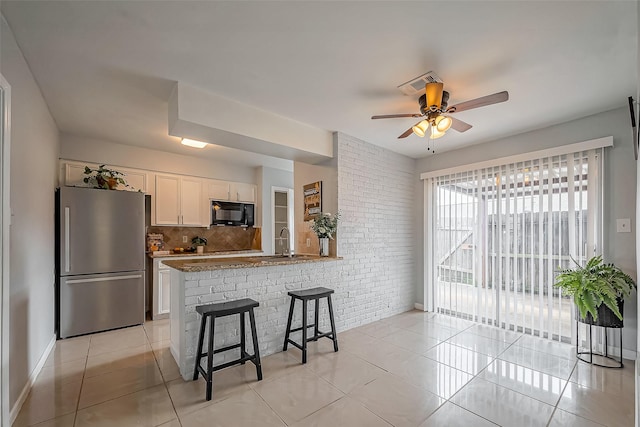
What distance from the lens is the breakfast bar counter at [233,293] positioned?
2.52 metres

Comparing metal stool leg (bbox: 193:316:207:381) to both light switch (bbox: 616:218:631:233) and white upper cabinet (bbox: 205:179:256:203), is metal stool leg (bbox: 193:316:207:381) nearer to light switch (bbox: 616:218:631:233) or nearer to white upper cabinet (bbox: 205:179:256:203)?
white upper cabinet (bbox: 205:179:256:203)

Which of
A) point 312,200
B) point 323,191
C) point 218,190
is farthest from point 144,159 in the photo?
point 323,191

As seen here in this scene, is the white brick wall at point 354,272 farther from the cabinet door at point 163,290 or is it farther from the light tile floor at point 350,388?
the cabinet door at point 163,290

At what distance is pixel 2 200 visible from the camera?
5.54 feet

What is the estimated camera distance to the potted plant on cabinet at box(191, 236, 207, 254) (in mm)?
4860

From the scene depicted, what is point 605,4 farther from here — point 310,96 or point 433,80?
point 310,96

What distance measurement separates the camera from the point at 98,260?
3.60m

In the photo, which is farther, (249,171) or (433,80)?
(249,171)

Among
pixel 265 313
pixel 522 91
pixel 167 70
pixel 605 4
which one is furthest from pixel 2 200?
pixel 522 91

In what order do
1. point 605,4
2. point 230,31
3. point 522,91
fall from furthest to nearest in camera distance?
point 522,91
point 230,31
point 605,4

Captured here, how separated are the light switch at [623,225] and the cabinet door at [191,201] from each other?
544cm

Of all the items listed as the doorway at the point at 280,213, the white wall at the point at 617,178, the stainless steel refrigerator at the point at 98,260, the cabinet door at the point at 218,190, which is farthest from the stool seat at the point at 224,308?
the white wall at the point at 617,178

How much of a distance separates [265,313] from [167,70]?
2.39 meters

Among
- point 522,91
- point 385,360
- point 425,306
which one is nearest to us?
point 522,91
